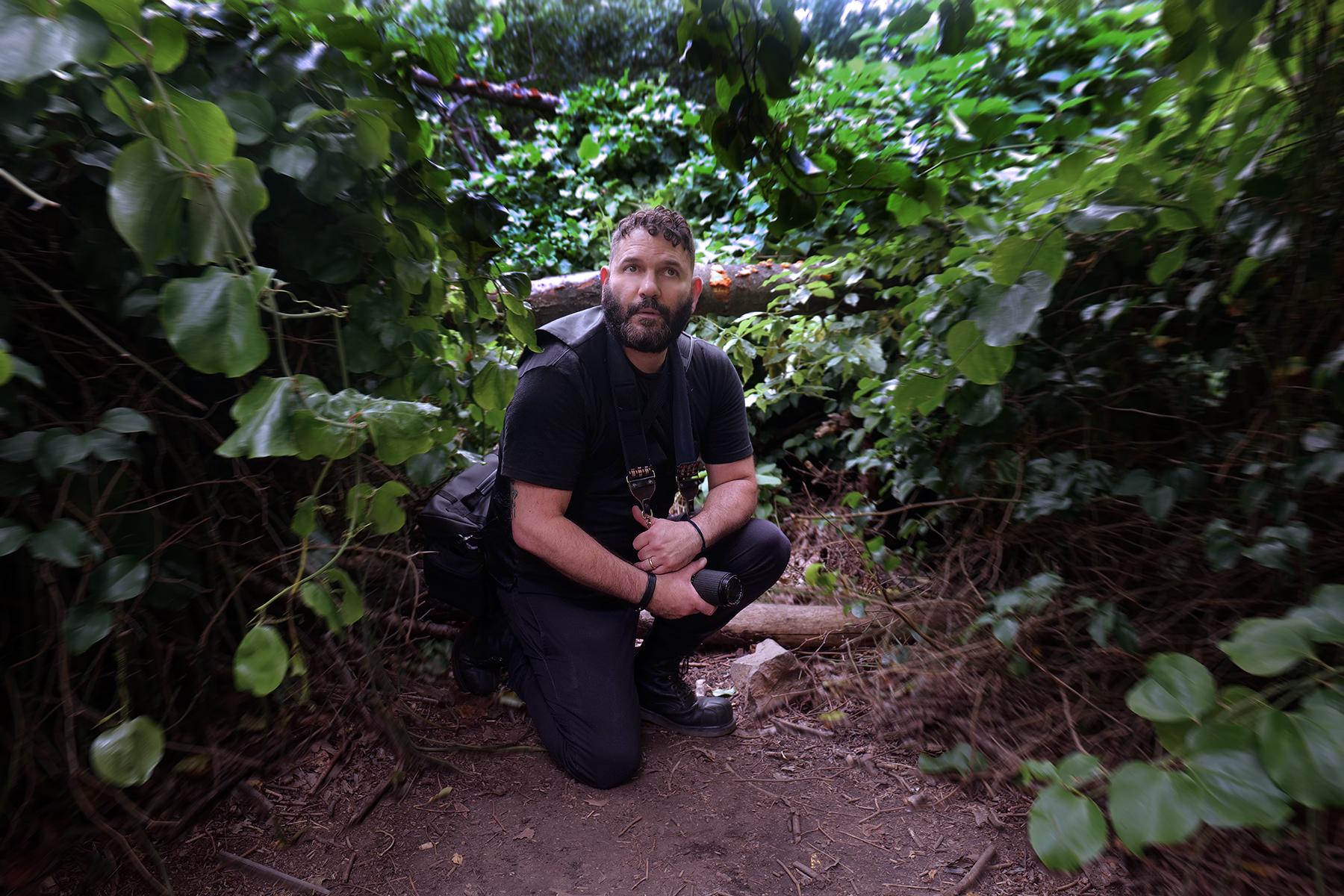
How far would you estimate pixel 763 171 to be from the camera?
57.6 inches

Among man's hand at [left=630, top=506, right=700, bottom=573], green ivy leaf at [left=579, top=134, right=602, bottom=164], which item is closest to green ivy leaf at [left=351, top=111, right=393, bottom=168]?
man's hand at [left=630, top=506, right=700, bottom=573]

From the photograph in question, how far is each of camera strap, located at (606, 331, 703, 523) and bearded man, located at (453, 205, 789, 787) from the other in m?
0.02

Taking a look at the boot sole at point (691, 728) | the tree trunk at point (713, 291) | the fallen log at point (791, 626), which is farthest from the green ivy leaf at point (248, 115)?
the tree trunk at point (713, 291)

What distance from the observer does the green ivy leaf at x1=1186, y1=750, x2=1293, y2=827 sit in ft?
2.28

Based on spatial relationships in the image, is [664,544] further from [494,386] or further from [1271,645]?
[1271,645]

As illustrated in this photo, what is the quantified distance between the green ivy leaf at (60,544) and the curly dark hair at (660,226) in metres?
1.67

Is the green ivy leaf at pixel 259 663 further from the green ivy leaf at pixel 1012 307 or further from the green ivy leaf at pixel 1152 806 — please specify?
the green ivy leaf at pixel 1012 307

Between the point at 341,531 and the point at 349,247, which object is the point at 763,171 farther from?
the point at 341,531

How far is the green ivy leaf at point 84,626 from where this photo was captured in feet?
4.04

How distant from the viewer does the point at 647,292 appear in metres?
2.26

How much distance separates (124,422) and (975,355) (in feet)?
5.46

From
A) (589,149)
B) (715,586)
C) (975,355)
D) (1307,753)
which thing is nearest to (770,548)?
(715,586)

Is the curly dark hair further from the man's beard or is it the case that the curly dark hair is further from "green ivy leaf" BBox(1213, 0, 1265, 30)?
"green ivy leaf" BBox(1213, 0, 1265, 30)

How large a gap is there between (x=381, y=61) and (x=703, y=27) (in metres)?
0.72
